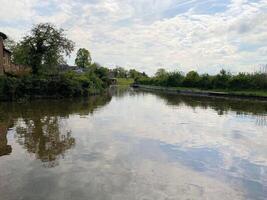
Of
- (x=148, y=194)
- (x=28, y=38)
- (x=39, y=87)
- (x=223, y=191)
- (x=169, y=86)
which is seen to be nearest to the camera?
(x=148, y=194)

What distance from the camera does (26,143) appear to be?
48.1 feet

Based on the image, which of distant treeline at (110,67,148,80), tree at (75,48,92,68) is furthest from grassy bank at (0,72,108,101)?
distant treeline at (110,67,148,80)

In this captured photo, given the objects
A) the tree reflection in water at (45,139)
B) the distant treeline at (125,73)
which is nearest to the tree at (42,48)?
the tree reflection in water at (45,139)

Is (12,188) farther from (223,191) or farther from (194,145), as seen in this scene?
(194,145)

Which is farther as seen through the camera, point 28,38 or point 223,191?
point 28,38

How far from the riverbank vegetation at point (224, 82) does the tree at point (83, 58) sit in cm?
3051

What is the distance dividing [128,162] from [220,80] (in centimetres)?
6160

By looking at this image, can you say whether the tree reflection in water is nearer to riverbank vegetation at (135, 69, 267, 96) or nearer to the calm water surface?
the calm water surface

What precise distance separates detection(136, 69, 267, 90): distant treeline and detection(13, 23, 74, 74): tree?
→ 34160 millimetres

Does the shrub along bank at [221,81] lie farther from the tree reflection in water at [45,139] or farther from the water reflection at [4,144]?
the water reflection at [4,144]

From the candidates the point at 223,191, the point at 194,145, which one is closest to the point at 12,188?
the point at 223,191

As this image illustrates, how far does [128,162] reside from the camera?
1198 centimetres

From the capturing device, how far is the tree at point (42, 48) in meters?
45.8

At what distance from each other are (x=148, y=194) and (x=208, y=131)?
11.7 metres
